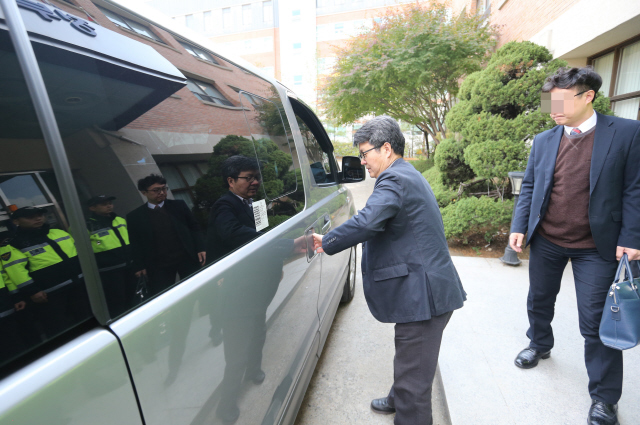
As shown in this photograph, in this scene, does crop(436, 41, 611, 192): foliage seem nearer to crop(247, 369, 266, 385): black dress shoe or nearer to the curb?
the curb

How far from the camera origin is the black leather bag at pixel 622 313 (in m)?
1.75

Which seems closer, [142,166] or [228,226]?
[142,166]

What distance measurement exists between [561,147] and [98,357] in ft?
8.34

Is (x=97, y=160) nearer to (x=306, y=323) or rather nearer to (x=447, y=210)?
(x=306, y=323)

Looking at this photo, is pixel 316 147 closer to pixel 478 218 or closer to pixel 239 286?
pixel 239 286

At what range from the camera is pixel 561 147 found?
7.06 ft

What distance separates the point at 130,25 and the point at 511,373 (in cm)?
303

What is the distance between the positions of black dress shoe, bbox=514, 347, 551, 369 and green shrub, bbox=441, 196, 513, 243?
9.18 feet

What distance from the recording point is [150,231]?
36.3 inches

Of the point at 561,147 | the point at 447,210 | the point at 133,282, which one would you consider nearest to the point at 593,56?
the point at 447,210

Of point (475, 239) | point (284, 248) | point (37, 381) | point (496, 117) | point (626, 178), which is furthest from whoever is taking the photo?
point (475, 239)

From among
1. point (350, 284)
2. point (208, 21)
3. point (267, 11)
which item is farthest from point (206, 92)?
point (267, 11)

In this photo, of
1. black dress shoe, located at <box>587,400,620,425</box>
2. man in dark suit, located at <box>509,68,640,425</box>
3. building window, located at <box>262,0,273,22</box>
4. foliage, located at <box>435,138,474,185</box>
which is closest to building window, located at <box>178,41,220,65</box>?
man in dark suit, located at <box>509,68,640,425</box>

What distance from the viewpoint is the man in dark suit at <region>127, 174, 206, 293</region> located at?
887mm
